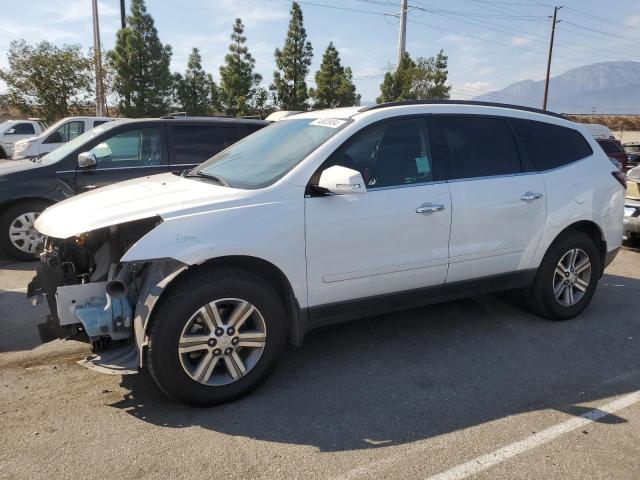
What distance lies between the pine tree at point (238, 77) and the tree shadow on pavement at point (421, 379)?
90.4 ft

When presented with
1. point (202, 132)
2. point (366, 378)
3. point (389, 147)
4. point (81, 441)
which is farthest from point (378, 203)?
point (202, 132)

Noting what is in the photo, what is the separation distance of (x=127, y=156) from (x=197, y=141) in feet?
3.20

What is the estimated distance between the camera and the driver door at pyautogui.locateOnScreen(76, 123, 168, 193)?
6.66 metres

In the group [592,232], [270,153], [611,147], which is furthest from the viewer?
[611,147]

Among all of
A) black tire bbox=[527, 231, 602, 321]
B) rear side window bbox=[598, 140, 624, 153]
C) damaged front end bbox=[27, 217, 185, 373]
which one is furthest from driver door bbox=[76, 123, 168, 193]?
rear side window bbox=[598, 140, 624, 153]

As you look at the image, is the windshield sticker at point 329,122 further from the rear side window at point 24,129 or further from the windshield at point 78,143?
the rear side window at point 24,129

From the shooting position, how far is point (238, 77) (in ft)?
99.2

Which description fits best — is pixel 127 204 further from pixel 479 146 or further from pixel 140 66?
pixel 140 66

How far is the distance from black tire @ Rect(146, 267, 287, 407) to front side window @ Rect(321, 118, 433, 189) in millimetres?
1008

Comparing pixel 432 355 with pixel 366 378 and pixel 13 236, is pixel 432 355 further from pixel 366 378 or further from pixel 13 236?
pixel 13 236

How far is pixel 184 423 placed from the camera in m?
2.99

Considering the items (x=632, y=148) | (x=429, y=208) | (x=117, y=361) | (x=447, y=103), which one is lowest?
(x=117, y=361)

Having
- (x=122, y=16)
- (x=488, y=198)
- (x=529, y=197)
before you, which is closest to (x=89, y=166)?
(x=488, y=198)

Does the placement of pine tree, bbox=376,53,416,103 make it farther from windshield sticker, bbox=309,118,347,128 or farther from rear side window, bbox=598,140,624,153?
windshield sticker, bbox=309,118,347,128
